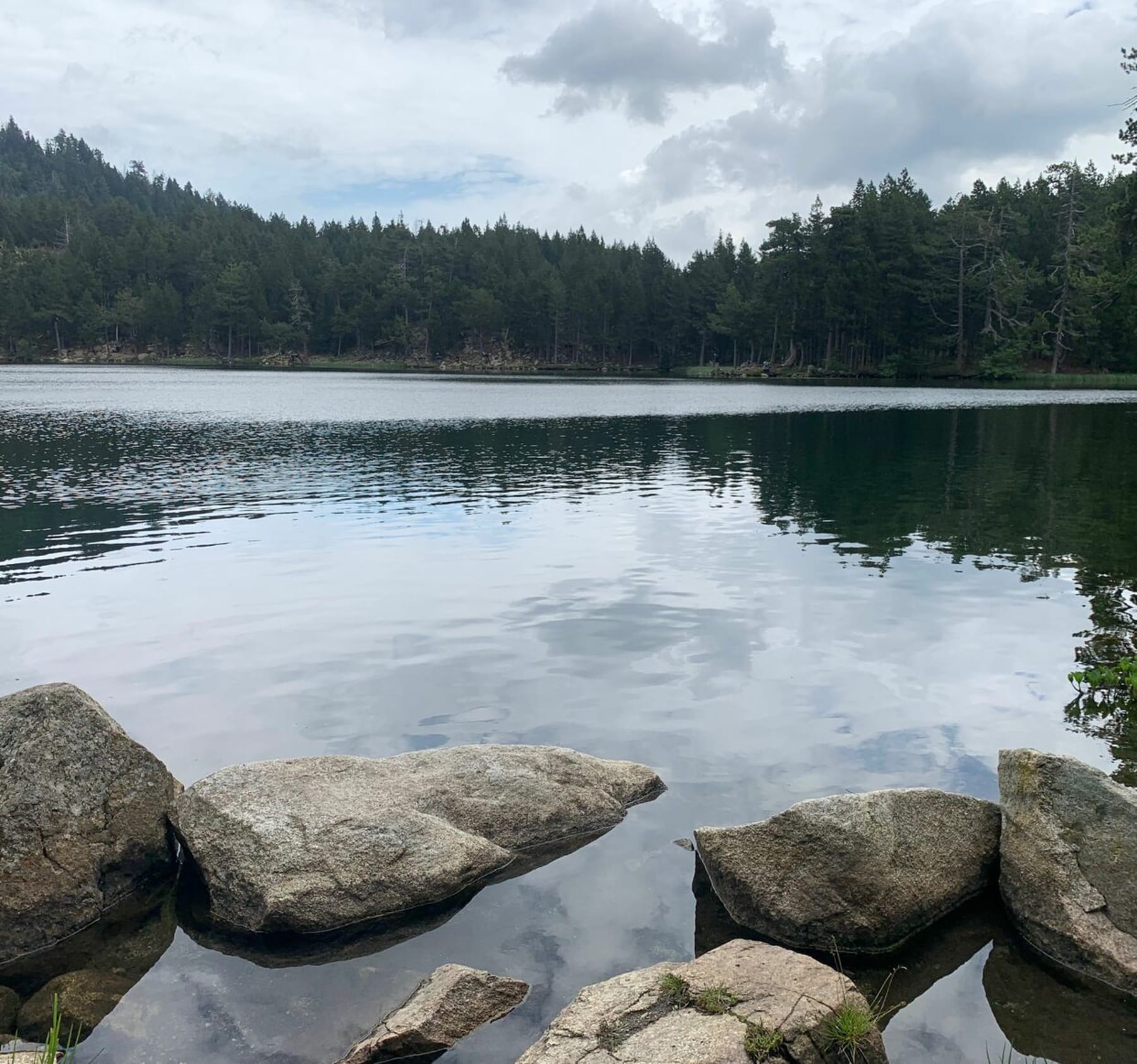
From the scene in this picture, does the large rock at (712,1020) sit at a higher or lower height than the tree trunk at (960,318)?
lower

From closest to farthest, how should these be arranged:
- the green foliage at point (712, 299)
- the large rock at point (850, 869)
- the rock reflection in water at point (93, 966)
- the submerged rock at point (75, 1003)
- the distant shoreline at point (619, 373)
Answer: the submerged rock at point (75, 1003), the rock reflection in water at point (93, 966), the large rock at point (850, 869), the distant shoreline at point (619, 373), the green foliage at point (712, 299)

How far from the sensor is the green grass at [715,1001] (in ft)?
20.1

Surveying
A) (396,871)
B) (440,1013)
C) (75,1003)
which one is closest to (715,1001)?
(440,1013)

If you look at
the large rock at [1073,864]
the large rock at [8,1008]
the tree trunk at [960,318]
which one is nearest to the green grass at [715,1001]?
the large rock at [1073,864]

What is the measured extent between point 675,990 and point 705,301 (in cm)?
16430

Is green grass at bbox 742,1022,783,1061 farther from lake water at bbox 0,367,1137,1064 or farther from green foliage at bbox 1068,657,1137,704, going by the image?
green foliage at bbox 1068,657,1137,704

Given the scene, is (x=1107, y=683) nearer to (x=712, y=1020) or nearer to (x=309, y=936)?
(x=712, y=1020)

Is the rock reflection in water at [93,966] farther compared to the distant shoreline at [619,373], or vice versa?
the distant shoreline at [619,373]

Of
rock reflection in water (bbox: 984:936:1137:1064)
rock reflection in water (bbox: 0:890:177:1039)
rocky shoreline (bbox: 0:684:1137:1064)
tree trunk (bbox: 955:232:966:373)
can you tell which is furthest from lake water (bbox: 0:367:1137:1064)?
tree trunk (bbox: 955:232:966:373)

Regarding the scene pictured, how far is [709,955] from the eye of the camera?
693cm

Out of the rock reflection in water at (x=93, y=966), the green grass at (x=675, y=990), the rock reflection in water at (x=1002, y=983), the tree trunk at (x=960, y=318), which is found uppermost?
the tree trunk at (x=960, y=318)

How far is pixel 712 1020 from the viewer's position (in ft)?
19.7

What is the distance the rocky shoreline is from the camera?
7.48m

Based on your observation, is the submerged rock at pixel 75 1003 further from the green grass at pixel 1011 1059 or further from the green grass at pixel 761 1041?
the green grass at pixel 1011 1059
